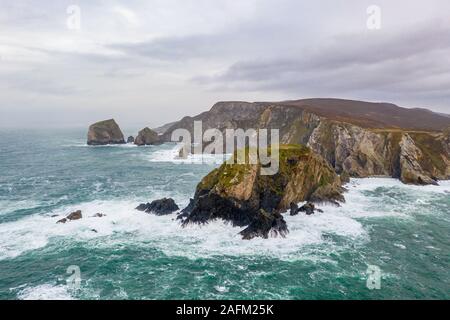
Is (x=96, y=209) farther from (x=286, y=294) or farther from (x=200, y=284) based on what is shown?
(x=286, y=294)

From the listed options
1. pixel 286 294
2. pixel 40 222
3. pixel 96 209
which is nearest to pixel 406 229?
A: pixel 286 294

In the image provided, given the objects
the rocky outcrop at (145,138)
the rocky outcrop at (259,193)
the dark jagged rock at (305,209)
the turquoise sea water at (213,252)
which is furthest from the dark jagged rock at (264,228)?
the rocky outcrop at (145,138)

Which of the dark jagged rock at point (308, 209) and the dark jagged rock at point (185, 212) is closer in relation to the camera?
the dark jagged rock at point (185, 212)

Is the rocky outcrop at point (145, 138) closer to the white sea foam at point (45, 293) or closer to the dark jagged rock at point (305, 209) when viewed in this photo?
the dark jagged rock at point (305, 209)

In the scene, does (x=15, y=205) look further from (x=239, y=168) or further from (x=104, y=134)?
(x=104, y=134)

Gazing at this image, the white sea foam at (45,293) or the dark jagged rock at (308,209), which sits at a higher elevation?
the dark jagged rock at (308,209)

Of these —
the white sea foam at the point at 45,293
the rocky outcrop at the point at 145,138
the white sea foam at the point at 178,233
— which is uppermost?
the rocky outcrop at the point at 145,138

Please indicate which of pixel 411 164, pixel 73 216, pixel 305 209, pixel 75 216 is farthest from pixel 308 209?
pixel 411 164
